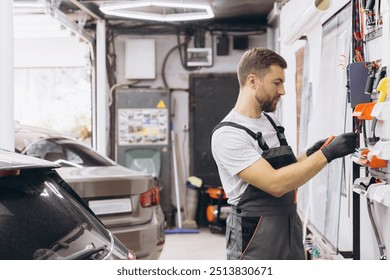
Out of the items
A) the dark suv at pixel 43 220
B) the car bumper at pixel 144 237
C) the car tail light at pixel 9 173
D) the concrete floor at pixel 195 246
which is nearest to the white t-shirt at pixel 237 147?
the dark suv at pixel 43 220

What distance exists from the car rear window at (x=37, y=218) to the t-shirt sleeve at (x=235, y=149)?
703 millimetres

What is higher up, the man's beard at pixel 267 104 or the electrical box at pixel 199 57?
the electrical box at pixel 199 57

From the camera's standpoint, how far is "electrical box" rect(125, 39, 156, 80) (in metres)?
8.34

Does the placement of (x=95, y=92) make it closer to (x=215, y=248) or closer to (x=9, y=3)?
(x=215, y=248)

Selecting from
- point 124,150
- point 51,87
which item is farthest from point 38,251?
point 51,87

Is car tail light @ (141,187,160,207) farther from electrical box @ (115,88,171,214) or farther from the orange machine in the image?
electrical box @ (115,88,171,214)

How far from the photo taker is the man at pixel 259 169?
2416 mm

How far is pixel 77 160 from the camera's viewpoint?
493 centimetres

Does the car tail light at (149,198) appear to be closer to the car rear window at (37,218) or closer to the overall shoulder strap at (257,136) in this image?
the overall shoulder strap at (257,136)

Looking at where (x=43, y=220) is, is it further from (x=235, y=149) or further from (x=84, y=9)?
(x=84, y=9)

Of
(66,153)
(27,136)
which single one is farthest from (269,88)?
(27,136)

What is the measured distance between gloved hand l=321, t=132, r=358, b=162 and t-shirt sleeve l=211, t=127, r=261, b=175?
0.30m

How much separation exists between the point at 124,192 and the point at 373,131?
252 cm

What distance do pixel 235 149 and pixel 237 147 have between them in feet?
0.04
